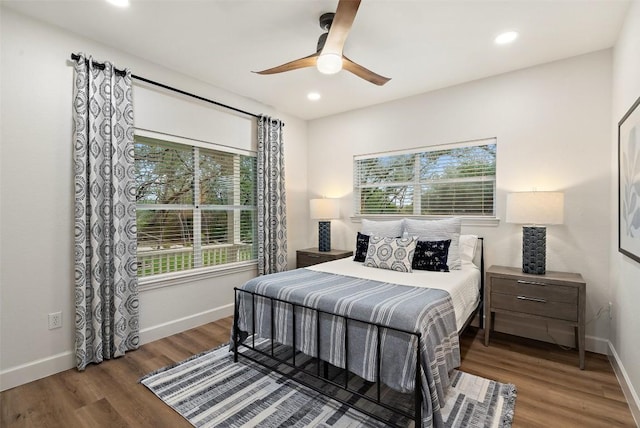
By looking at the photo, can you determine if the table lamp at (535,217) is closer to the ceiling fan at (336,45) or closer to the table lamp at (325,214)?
the ceiling fan at (336,45)

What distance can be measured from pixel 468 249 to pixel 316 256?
5.98 ft

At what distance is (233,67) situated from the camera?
10.3 feet

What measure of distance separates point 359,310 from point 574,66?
3018 millimetres

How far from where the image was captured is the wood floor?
1884 millimetres

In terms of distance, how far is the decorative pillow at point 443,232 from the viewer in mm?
3016

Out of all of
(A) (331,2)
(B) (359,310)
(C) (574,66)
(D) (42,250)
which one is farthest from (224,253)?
(C) (574,66)

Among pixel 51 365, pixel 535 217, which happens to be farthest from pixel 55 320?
pixel 535 217

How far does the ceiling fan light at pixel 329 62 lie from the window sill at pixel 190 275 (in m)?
2.48

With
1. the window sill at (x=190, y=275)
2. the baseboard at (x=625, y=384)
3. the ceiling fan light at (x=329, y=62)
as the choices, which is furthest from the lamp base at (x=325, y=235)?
the baseboard at (x=625, y=384)

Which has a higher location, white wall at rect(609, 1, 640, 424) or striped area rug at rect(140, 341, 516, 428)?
white wall at rect(609, 1, 640, 424)

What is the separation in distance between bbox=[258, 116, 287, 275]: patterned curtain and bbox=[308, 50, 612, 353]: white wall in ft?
5.48

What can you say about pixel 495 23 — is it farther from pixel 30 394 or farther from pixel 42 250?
pixel 30 394

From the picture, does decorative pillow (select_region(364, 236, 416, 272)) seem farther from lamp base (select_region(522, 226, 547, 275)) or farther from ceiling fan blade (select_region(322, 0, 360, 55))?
ceiling fan blade (select_region(322, 0, 360, 55))

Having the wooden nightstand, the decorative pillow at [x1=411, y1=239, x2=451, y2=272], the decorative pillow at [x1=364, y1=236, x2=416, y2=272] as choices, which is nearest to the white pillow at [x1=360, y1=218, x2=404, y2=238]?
the decorative pillow at [x1=364, y1=236, x2=416, y2=272]
